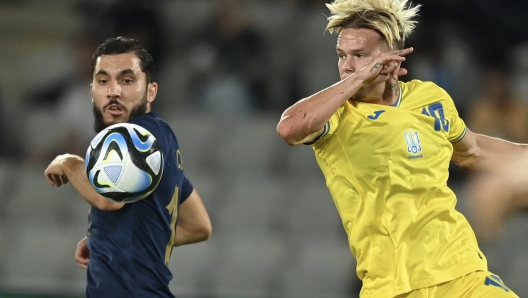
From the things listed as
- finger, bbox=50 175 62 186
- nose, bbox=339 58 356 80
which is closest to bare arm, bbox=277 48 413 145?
nose, bbox=339 58 356 80

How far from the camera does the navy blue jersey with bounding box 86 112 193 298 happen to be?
421 cm

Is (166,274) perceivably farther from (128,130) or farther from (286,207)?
(286,207)

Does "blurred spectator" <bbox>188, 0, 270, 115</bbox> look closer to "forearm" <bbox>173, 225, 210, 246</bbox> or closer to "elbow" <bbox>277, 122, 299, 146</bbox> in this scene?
"forearm" <bbox>173, 225, 210, 246</bbox>

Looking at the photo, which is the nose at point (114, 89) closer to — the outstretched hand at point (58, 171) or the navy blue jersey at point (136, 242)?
the navy blue jersey at point (136, 242)

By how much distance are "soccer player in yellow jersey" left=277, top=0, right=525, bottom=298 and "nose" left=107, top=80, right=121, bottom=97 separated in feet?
3.02

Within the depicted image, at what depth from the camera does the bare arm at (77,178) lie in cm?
414

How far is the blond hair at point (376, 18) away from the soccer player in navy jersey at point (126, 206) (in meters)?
1.05

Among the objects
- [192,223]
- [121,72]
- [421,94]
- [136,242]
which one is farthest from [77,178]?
[421,94]

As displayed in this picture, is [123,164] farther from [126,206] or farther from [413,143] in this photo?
[413,143]

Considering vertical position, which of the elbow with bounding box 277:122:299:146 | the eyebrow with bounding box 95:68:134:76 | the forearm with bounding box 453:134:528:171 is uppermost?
the eyebrow with bounding box 95:68:134:76

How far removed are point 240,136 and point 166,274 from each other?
5.65m

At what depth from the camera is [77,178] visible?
167 inches

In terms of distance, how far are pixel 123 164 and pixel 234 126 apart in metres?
5.99

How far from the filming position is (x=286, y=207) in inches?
362
